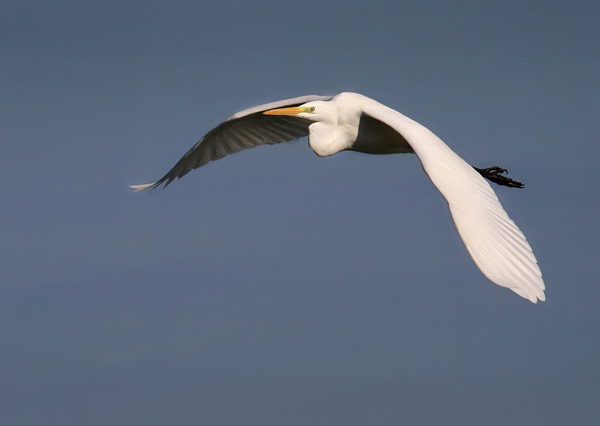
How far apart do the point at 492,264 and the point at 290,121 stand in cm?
670

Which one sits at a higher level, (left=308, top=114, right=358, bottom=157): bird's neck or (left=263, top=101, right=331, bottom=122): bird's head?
(left=263, top=101, right=331, bottom=122): bird's head

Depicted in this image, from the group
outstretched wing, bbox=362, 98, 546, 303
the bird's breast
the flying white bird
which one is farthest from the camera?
the bird's breast

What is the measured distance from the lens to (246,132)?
15.1 metres

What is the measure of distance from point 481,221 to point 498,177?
5990 mm

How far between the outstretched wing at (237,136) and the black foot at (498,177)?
2862mm

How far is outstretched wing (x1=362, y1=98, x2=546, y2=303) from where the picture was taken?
847cm

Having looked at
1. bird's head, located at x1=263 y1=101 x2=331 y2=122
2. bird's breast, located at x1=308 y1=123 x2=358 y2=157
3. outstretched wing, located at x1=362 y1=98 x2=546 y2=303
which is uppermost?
bird's head, located at x1=263 y1=101 x2=331 y2=122

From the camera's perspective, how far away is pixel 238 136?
15.1 meters

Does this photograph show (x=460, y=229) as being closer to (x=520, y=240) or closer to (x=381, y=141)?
(x=520, y=240)

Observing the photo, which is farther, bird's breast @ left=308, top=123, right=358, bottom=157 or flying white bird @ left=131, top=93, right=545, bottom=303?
bird's breast @ left=308, top=123, right=358, bottom=157

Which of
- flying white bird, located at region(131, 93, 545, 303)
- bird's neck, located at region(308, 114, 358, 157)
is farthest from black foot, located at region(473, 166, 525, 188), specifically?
bird's neck, located at region(308, 114, 358, 157)

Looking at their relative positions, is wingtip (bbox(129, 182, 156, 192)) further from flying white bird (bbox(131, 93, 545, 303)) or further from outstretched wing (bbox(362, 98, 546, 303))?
outstretched wing (bbox(362, 98, 546, 303))

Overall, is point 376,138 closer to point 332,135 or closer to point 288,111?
point 332,135

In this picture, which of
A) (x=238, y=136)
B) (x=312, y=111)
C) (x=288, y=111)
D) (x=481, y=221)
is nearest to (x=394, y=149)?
(x=312, y=111)
